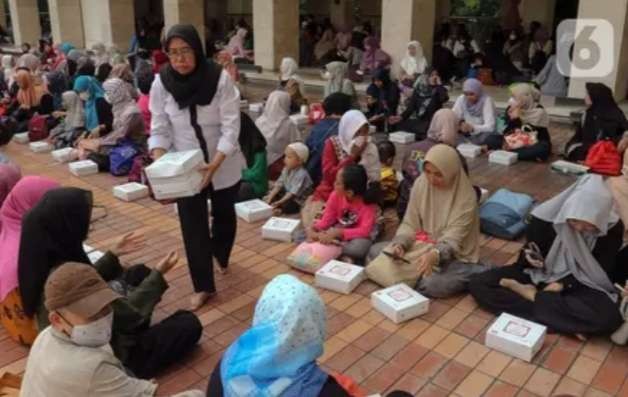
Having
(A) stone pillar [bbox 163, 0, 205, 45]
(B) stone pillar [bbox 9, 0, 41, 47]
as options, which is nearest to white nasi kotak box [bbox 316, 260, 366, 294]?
(A) stone pillar [bbox 163, 0, 205, 45]

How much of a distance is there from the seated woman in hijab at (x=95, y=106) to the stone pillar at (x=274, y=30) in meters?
5.86

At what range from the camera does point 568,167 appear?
6.64 m

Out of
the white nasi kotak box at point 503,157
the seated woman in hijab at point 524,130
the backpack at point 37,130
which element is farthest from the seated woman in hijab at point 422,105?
the backpack at point 37,130

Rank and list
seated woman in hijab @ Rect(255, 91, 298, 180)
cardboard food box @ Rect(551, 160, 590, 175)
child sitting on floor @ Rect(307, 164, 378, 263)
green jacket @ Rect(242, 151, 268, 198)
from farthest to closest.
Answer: cardboard food box @ Rect(551, 160, 590, 175) < seated woman in hijab @ Rect(255, 91, 298, 180) < green jacket @ Rect(242, 151, 268, 198) < child sitting on floor @ Rect(307, 164, 378, 263)

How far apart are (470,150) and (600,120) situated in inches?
57.3

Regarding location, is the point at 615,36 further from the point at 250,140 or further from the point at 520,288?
the point at 520,288

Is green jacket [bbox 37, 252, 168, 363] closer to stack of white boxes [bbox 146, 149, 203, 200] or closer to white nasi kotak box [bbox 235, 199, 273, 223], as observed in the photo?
stack of white boxes [bbox 146, 149, 203, 200]

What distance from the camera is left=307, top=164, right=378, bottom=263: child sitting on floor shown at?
14.7 ft

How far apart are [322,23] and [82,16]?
7.50 metres

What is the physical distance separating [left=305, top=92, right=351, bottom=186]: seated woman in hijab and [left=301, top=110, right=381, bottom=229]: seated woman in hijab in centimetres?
43

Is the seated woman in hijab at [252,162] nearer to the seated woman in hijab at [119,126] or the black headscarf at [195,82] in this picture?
the seated woman in hijab at [119,126]

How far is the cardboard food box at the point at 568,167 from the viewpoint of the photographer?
656cm

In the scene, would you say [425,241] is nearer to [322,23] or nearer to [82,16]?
[322,23]

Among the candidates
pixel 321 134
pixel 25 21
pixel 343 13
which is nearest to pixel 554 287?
pixel 321 134
